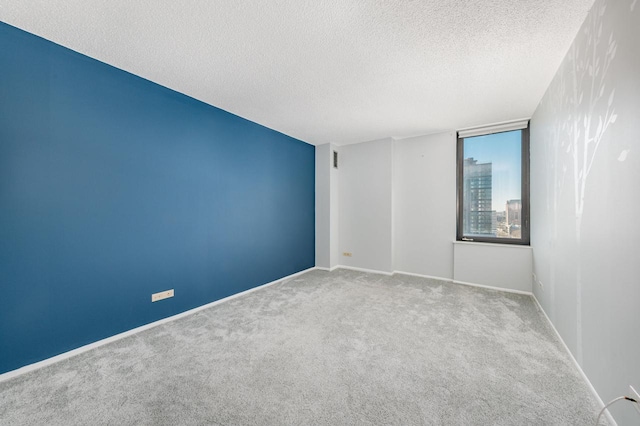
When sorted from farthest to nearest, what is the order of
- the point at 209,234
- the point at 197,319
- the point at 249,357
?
the point at 209,234 < the point at 197,319 < the point at 249,357

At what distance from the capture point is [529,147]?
3707 mm

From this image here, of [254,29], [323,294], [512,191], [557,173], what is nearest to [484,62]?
[557,173]

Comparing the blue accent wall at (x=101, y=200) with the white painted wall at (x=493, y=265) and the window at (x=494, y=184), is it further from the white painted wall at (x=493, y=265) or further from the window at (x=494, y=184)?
the window at (x=494, y=184)

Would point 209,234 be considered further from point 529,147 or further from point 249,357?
point 529,147

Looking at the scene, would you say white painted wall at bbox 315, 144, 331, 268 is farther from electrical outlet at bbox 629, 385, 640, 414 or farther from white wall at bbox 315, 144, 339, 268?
electrical outlet at bbox 629, 385, 640, 414

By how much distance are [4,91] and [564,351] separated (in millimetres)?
4927

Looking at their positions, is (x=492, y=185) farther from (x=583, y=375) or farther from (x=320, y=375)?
(x=320, y=375)

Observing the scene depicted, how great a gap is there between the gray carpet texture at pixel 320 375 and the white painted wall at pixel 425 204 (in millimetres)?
1513

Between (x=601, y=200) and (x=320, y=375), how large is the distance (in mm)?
2196

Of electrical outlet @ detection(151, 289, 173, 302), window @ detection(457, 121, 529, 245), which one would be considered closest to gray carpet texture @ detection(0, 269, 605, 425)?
electrical outlet @ detection(151, 289, 173, 302)

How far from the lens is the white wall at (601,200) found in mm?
1258

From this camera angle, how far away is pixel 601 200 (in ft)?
5.06

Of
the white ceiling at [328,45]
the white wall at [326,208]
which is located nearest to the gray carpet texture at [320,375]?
the white wall at [326,208]

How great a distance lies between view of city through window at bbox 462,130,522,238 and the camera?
3861 mm
